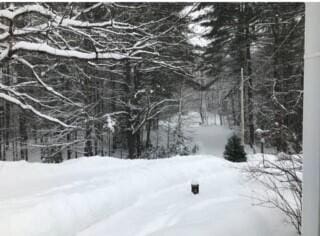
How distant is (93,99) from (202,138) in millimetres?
2192

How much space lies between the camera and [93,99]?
5863 mm

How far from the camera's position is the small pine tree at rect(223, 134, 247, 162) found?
5129 mm

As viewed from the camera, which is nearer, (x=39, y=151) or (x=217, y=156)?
(x=217, y=156)

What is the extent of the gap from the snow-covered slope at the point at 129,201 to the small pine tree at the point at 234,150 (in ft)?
2.05

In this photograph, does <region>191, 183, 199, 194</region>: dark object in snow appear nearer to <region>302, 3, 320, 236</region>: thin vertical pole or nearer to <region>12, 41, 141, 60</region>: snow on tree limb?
<region>12, 41, 141, 60</region>: snow on tree limb

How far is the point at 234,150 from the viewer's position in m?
5.20

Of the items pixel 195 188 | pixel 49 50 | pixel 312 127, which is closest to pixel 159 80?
pixel 49 50

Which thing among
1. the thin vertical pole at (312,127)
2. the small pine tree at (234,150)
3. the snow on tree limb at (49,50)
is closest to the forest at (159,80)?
the small pine tree at (234,150)

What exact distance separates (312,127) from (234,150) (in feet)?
14.1

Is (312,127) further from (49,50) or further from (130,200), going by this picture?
(49,50)

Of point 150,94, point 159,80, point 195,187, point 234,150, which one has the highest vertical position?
point 159,80

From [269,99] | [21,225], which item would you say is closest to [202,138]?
[269,99]

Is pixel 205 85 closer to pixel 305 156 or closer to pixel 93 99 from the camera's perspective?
pixel 93 99

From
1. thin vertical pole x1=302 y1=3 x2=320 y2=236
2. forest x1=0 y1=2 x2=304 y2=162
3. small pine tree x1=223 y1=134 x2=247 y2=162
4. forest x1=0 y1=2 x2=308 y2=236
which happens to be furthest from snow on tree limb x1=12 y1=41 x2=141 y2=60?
thin vertical pole x1=302 y1=3 x2=320 y2=236
